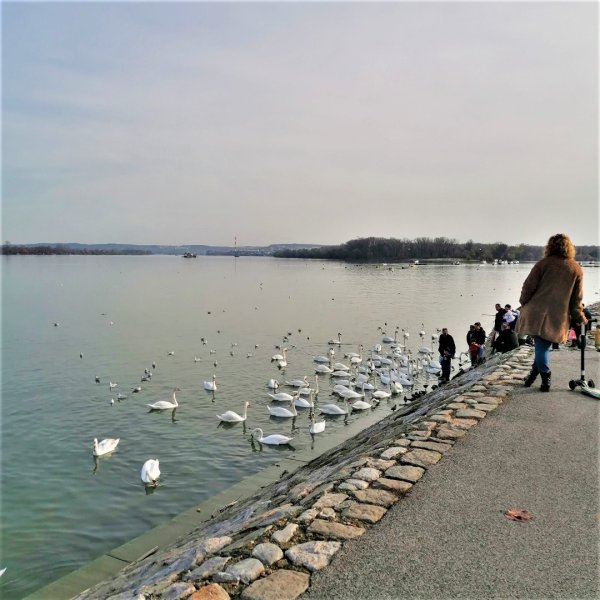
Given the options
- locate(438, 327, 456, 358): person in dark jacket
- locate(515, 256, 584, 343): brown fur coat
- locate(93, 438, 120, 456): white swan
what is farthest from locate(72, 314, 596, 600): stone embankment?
locate(438, 327, 456, 358): person in dark jacket

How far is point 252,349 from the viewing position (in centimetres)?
2511

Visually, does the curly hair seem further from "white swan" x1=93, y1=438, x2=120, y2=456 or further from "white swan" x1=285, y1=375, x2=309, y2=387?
"white swan" x1=285, y1=375, x2=309, y2=387

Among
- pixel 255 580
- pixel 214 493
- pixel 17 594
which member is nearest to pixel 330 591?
pixel 255 580

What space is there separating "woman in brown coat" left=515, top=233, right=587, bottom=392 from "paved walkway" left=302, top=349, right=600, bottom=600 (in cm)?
191

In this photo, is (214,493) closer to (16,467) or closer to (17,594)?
(17,594)

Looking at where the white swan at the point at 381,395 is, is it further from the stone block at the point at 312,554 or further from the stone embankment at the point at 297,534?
the stone block at the point at 312,554

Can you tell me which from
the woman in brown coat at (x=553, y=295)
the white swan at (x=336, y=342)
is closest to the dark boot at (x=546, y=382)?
the woman in brown coat at (x=553, y=295)

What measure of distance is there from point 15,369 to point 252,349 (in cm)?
976

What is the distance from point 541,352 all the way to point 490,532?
15.5ft

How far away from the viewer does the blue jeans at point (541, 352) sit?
834cm

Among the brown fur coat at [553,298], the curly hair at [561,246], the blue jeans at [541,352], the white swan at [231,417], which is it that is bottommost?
the white swan at [231,417]

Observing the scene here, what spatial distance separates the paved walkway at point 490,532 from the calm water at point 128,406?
589 cm

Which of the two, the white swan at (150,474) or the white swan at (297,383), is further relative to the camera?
the white swan at (297,383)

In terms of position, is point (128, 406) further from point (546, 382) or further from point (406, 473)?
point (406, 473)
